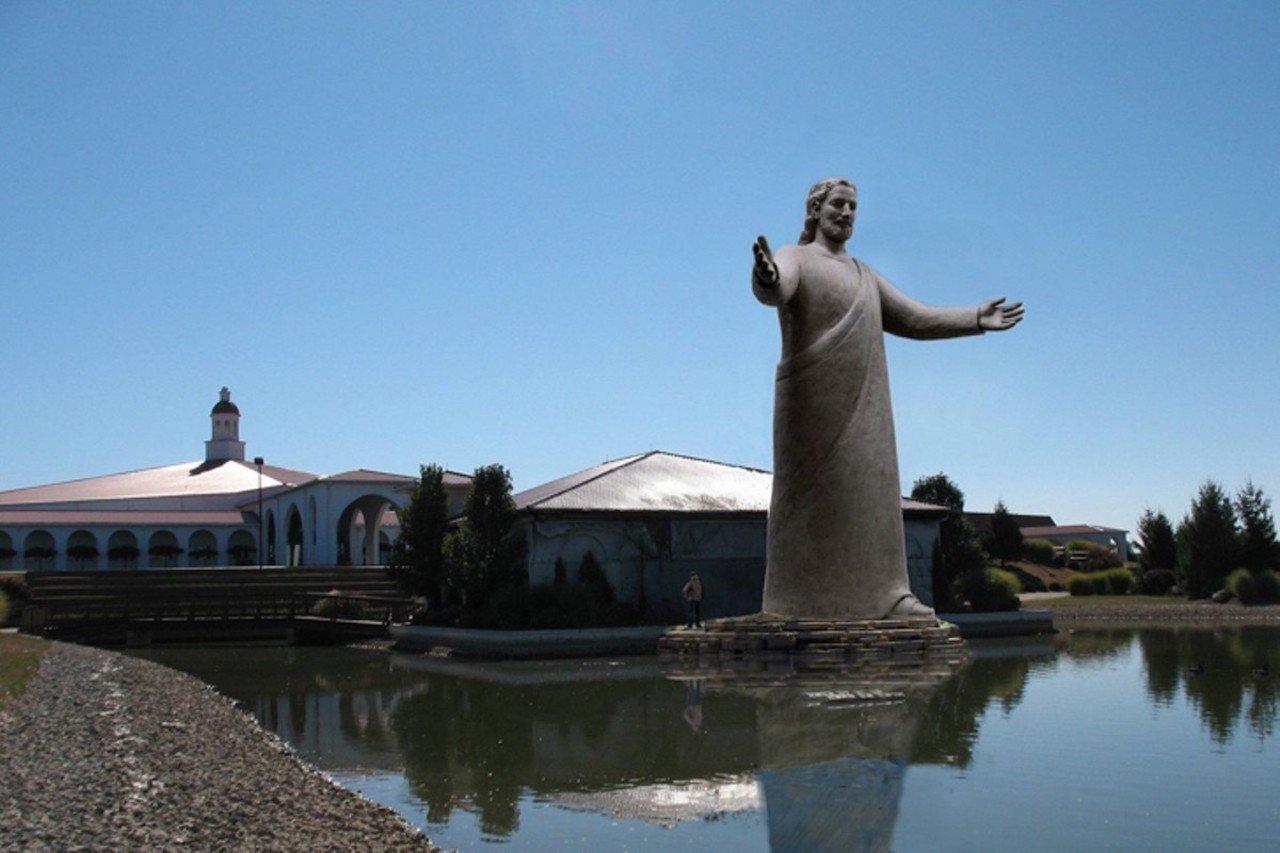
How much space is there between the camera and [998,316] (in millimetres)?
15312

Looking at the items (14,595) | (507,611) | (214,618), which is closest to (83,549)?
(14,595)

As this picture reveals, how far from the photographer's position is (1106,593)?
43.3 meters

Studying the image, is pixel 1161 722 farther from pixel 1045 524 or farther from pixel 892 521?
pixel 1045 524

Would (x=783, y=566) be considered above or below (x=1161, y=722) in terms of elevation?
above

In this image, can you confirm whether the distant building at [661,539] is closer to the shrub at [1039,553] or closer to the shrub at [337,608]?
the shrub at [337,608]

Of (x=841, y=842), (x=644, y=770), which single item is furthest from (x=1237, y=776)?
(x=644, y=770)

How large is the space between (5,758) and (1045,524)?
70.6 metres

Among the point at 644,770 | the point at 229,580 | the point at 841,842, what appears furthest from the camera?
the point at 229,580

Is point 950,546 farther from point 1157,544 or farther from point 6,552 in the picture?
point 6,552

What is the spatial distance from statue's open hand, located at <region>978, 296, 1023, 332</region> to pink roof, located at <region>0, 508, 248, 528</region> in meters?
47.8

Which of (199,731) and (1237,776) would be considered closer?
(1237,776)

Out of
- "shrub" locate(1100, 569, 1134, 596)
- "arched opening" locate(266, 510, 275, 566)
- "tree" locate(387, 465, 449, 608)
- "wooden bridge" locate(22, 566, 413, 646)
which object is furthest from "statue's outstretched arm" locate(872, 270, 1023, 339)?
"arched opening" locate(266, 510, 275, 566)

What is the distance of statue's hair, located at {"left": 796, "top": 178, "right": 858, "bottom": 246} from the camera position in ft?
48.5

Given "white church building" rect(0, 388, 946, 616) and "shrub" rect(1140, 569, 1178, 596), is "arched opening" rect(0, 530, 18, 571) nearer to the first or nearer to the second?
"white church building" rect(0, 388, 946, 616)
